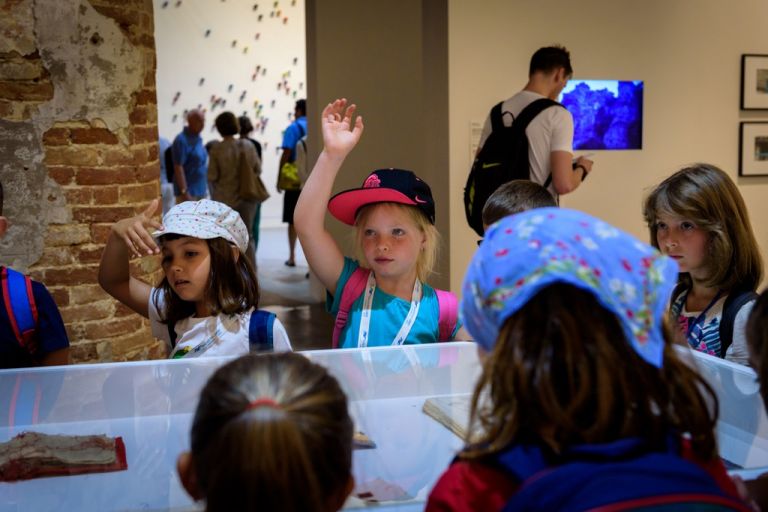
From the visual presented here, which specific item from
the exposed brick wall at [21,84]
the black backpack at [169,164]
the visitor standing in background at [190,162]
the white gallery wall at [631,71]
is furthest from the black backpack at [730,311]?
the black backpack at [169,164]

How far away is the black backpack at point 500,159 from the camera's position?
4.86 m

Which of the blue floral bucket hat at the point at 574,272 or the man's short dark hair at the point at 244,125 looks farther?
the man's short dark hair at the point at 244,125

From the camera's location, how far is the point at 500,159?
4.91m

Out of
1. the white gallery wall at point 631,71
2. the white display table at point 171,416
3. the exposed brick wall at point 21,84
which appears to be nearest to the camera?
the white display table at point 171,416

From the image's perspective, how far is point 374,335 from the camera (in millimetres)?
2627

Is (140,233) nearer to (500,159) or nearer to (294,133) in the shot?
(500,159)

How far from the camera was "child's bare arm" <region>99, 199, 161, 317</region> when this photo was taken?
96.9 inches

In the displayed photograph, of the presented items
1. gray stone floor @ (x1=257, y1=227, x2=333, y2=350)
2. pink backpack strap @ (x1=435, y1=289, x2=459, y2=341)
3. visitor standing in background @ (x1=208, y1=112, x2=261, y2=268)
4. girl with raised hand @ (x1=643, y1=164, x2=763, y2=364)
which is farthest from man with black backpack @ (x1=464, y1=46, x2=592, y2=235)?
visitor standing in background @ (x1=208, y1=112, x2=261, y2=268)

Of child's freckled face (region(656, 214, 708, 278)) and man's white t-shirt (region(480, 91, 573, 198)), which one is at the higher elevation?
man's white t-shirt (region(480, 91, 573, 198))

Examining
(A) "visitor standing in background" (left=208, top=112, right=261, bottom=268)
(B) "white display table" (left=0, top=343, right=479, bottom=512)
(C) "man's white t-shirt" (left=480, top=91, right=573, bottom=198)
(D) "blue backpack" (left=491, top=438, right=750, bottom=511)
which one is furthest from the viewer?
(A) "visitor standing in background" (left=208, top=112, right=261, bottom=268)

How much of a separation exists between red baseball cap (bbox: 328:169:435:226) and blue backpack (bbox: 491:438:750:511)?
5.13 ft

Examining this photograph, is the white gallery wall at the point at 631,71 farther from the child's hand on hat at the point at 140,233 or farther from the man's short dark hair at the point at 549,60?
the child's hand on hat at the point at 140,233

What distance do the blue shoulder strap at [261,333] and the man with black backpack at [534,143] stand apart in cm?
262

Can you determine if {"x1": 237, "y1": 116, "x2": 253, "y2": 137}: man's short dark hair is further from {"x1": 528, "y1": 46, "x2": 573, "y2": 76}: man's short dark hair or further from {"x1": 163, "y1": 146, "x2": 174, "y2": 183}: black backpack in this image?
{"x1": 528, "y1": 46, "x2": 573, "y2": 76}: man's short dark hair
